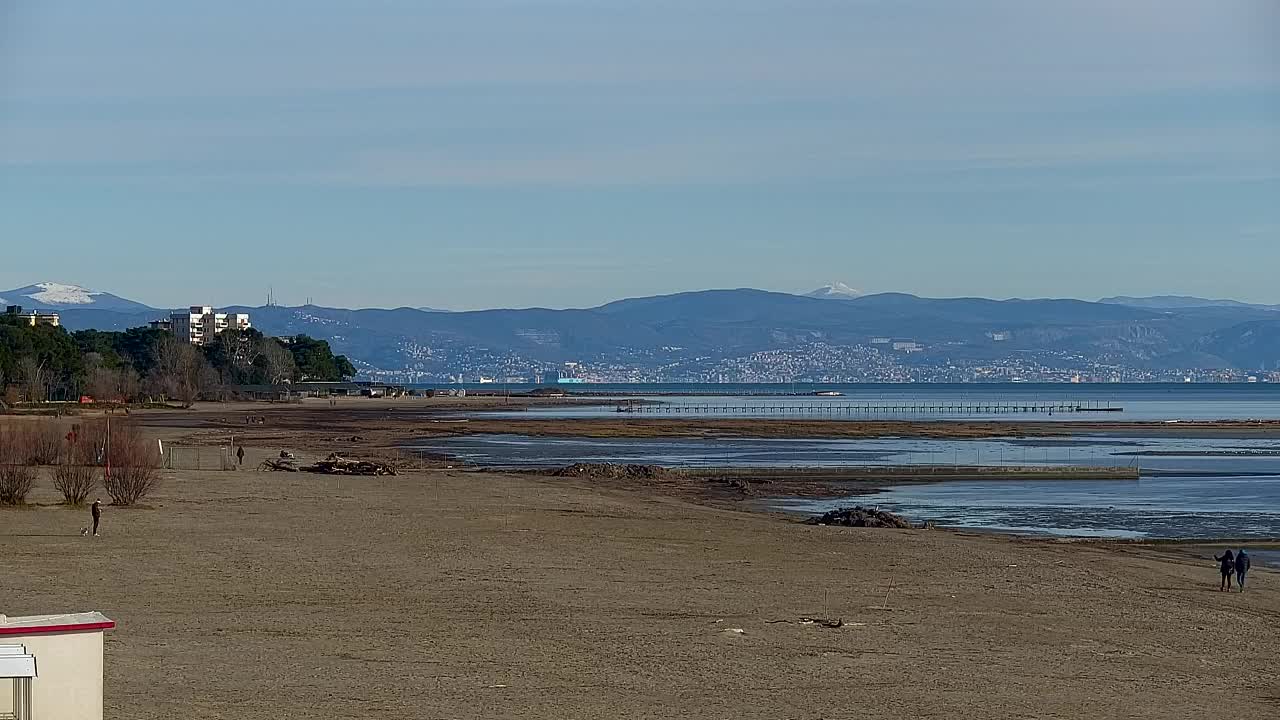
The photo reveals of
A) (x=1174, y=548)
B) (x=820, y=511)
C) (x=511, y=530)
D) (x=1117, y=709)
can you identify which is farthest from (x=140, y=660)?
(x=820, y=511)

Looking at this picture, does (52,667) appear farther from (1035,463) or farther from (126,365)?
Result: (126,365)

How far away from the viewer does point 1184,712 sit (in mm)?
16609

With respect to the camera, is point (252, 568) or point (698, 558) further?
point (698, 558)

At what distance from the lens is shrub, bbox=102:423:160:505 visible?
119ft

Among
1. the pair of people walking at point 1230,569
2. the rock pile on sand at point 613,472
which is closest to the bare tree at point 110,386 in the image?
the rock pile on sand at point 613,472

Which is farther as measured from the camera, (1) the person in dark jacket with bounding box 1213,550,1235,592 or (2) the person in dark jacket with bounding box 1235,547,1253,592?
(2) the person in dark jacket with bounding box 1235,547,1253,592

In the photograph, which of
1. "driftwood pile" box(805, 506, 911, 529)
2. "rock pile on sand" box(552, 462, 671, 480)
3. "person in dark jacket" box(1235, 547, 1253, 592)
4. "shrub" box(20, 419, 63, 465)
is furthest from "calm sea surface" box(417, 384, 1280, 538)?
"shrub" box(20, 419, 63, 465)

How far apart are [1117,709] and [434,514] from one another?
76.4 ft

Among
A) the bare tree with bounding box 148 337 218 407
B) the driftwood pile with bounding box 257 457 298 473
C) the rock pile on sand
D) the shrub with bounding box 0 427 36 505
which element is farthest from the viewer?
the bare tree with bounding box 148 337 218 407

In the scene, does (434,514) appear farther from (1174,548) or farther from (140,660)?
(140,660)

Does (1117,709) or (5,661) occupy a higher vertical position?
(5,661)

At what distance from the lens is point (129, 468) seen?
121 feet

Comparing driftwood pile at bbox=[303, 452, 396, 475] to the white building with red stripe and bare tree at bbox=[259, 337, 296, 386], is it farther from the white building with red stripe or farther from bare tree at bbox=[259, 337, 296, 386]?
bare tree at bbox=[259, 337, 296, 386]

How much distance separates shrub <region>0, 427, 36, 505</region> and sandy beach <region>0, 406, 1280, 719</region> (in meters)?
1.07
